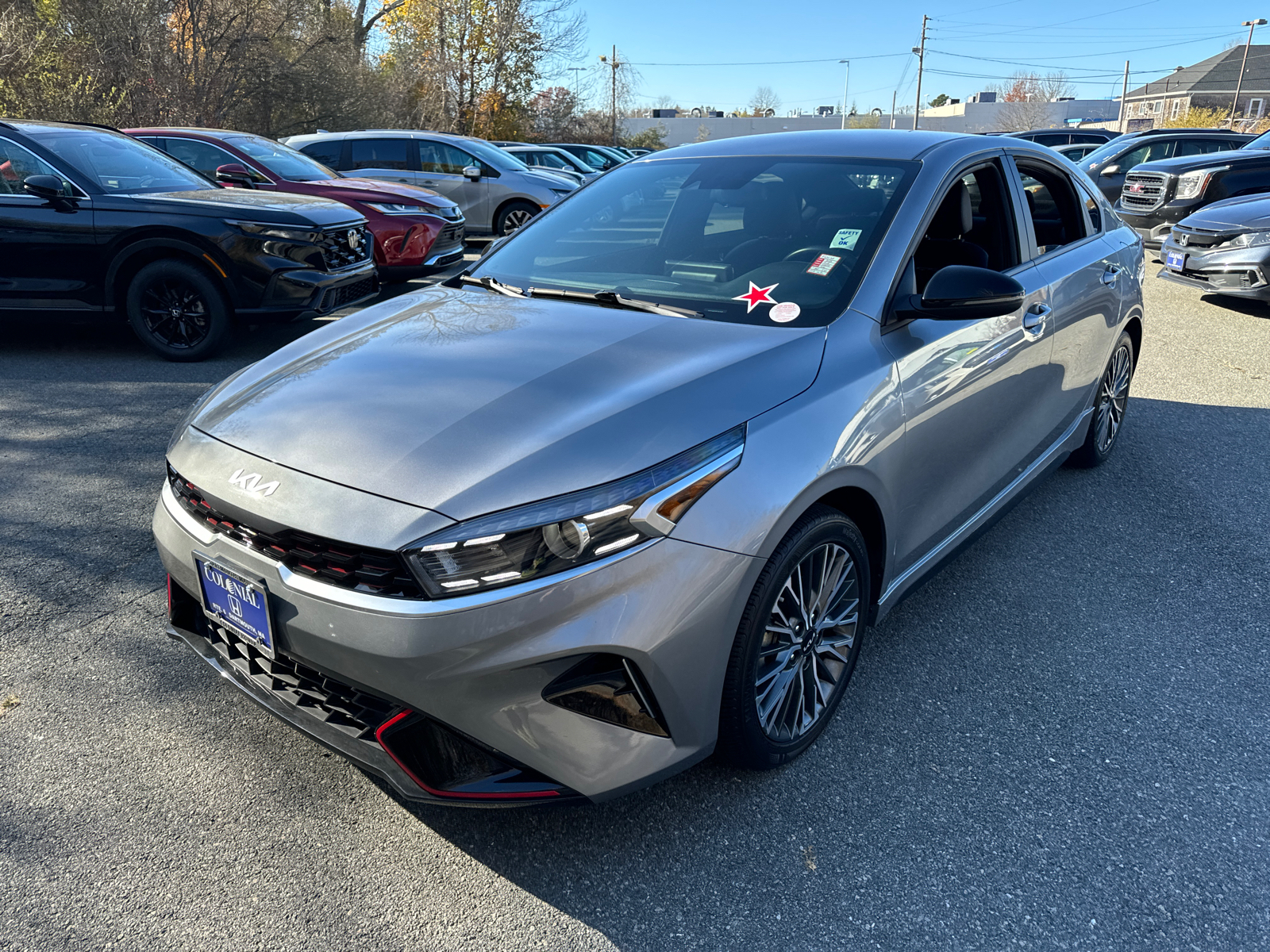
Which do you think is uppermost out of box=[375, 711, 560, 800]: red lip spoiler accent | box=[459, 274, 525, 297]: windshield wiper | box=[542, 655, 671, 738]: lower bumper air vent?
box=[459, 274, 525, 297]: windshield wiper

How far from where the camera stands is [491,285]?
3.27 meters

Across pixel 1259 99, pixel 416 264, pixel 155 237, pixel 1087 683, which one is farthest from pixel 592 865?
pixel 1259 99

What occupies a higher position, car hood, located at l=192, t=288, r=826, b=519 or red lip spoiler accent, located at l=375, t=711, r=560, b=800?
car hood, located at l=192, t=288, r=826, b=519

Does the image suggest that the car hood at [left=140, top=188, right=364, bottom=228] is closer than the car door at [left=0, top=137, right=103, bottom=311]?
No

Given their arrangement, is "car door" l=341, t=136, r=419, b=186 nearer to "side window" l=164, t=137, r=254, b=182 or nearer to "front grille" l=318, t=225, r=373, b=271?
"side window" l=164, t=137, r=254, b=182

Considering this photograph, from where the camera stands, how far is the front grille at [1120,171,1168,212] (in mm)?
11953

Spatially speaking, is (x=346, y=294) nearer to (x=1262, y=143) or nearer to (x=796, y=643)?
(x=796, y=643)

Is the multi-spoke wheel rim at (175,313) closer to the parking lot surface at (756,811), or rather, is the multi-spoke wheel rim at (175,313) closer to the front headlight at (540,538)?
the parking lot surface at (756,811)

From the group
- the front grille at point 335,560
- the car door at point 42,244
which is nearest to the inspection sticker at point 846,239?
the front grille at point 335,560

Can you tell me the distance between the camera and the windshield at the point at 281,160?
8828 mm

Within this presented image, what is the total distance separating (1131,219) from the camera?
12.4 m

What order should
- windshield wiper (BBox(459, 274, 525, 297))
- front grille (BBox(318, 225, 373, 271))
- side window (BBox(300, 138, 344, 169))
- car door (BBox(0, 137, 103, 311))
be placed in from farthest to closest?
side window (BBox(300, 138, 344, 169)) → front grille (BBox(318, 225, 373, 271)) → car door (BBox(0, 137, 103, 311)) → windshield wiper (BBox(459, 274, 525, 297))

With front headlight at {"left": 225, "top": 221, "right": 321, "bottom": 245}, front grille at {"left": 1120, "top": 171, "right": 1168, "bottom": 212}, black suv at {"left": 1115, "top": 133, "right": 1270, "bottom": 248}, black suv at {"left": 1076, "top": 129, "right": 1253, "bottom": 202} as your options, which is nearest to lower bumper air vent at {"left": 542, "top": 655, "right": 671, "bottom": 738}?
front headlight at {"left": 225, "top": 221, "right": 321, "bottom": 245}

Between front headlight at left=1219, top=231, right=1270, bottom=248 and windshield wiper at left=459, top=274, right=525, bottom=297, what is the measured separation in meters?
8.09
